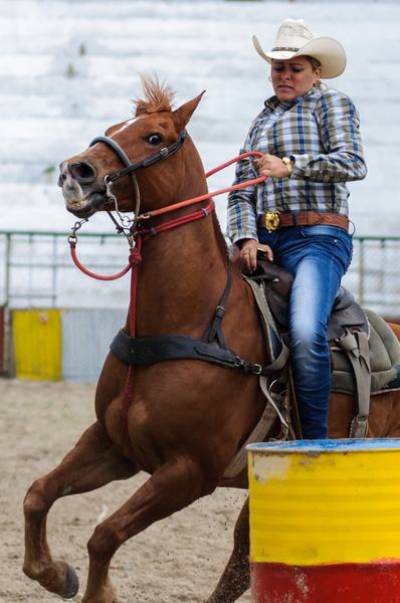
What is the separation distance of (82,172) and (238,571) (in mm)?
1861

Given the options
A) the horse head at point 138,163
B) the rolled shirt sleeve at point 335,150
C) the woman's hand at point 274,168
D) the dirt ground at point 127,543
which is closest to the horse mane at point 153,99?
the horse head at point 138,163

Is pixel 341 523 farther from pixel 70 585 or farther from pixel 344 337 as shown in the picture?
pixel 70 585

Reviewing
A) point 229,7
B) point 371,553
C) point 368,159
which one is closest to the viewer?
point 371,553

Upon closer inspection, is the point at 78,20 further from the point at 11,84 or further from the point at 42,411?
the point at 42,411

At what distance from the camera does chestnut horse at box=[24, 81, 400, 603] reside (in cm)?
407

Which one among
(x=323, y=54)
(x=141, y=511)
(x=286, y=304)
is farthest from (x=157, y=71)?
(x=141, y=511)

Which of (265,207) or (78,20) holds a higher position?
(78,20)

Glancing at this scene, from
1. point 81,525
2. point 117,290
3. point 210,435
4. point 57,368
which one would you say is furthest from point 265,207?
point 117,290

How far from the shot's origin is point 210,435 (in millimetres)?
4156

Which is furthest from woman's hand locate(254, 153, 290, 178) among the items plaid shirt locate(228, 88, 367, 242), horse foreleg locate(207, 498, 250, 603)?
horse foreleg locate(207, 498, 250, 603)

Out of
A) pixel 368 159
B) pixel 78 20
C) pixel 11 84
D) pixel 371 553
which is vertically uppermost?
pixel 78 20

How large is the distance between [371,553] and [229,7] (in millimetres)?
19301

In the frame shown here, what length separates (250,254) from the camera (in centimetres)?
463

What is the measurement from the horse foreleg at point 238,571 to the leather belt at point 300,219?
3.78 ft
